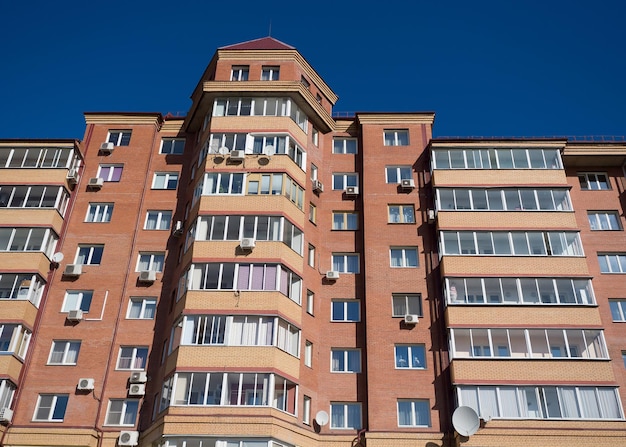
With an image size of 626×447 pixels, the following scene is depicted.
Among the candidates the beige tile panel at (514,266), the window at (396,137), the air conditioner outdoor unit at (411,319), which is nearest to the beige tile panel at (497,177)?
the window at (396,137)

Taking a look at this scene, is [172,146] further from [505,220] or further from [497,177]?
[505,220]

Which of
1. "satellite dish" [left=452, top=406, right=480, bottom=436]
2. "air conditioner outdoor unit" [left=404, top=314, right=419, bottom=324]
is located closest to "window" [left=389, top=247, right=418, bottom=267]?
"air conditioner outdoor unit" [left=404, top=314, right=419, bottom=324]

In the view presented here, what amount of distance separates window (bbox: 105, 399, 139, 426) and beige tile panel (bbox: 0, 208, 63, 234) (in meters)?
9.28

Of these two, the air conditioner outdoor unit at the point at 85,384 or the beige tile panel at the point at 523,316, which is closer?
the air conditioner outdoor unit at the point at 85,384

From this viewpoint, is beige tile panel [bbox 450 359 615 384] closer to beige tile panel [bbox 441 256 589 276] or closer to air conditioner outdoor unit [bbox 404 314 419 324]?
air conditioner outdoor unit [bbox 404 314 419 324]

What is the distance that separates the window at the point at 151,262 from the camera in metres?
30.2

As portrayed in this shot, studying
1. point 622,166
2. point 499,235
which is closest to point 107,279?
point 499,235

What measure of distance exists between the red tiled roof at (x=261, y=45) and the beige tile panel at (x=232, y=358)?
1823 cm

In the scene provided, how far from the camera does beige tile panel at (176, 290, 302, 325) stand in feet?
85.0

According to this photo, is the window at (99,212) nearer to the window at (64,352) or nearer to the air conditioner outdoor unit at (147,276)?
the air conditioner outdoor unit at (147,276)

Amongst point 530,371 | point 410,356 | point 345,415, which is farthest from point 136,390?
point 530,371

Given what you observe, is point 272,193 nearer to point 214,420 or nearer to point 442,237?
point 442,237

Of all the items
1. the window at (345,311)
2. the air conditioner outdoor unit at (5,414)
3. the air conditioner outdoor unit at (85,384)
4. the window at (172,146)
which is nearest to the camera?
the air conditioner outdoor unit at (5,414)

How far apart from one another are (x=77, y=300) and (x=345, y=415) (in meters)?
13.5
